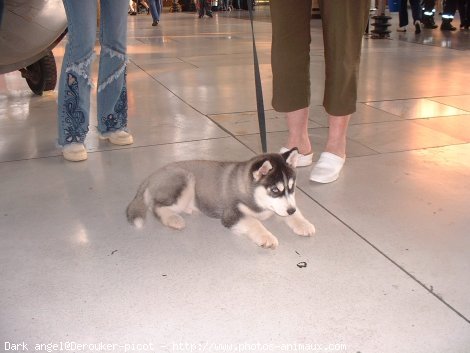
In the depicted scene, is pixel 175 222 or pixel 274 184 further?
pixel 175 222

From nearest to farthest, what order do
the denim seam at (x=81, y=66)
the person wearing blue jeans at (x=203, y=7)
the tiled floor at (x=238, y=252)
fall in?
the tiled floor at (x=238, y=252) → the denim seam at (x=81, y=66) → the person wearing blue jeans at (x=203, y=7)

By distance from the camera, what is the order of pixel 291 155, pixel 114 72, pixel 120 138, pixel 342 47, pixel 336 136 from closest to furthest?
pixel 291 155 < pixel 342 47 < pixel 336 136 < pixel 114 72 < pixel 120 138

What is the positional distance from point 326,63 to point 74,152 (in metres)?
1.53

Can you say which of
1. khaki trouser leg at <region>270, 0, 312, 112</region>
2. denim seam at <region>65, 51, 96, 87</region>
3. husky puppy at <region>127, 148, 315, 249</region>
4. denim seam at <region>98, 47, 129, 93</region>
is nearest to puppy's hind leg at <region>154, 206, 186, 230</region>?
husky puppy at <region>127, 148, 315, 249</region>

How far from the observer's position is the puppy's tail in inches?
82.6

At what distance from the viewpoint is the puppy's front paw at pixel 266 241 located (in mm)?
1934

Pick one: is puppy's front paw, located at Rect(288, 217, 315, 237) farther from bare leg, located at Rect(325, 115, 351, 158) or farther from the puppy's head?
bare leg, located at Rect(325, 115, 351, 158)

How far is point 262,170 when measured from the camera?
1918 millimetres

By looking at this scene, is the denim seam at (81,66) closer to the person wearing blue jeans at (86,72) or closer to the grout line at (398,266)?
the person wearing blue jeans at (86,72)

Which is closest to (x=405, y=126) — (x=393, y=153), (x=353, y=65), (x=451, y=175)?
(x=393, y=153)

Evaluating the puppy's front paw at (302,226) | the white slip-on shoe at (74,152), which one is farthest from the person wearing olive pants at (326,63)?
the white slip-on shoe at (74,152)

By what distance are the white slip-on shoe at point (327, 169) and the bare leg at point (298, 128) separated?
219 millimetres

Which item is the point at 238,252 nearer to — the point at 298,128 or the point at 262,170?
the point at 262,170

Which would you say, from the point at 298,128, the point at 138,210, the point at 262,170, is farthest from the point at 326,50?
the point at 138,210
